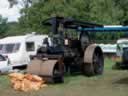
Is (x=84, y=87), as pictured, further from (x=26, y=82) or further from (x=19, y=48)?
(x=19, y=48)

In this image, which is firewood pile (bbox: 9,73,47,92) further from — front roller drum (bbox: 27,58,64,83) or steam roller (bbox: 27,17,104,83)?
steam roller (bbox: 27,17,104,83)

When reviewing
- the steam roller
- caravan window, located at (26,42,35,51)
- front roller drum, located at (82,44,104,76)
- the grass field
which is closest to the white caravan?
caravan window, located at (26,42,35,51)

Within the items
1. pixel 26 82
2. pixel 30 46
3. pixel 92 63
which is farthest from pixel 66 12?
pixel 26 82

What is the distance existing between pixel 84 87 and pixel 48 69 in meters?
1.83

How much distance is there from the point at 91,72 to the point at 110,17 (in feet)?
86.0

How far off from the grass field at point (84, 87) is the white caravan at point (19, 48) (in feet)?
21.3

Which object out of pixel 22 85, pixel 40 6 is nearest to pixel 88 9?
pixel 40 6

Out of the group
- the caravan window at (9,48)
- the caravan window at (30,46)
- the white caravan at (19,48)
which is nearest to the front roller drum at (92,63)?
the white caravan at (19,48)

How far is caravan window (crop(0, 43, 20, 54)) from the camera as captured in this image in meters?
27.9

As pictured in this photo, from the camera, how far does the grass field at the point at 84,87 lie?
Result: 15.3m

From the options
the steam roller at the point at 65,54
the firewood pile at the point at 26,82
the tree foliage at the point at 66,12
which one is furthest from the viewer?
the tree foliage at the point at 66,12

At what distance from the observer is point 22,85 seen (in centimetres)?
1672

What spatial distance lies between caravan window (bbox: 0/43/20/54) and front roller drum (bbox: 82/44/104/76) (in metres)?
7.40

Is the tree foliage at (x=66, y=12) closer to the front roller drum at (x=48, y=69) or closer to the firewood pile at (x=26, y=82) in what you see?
the front roller drum at (x=48, y=69)
